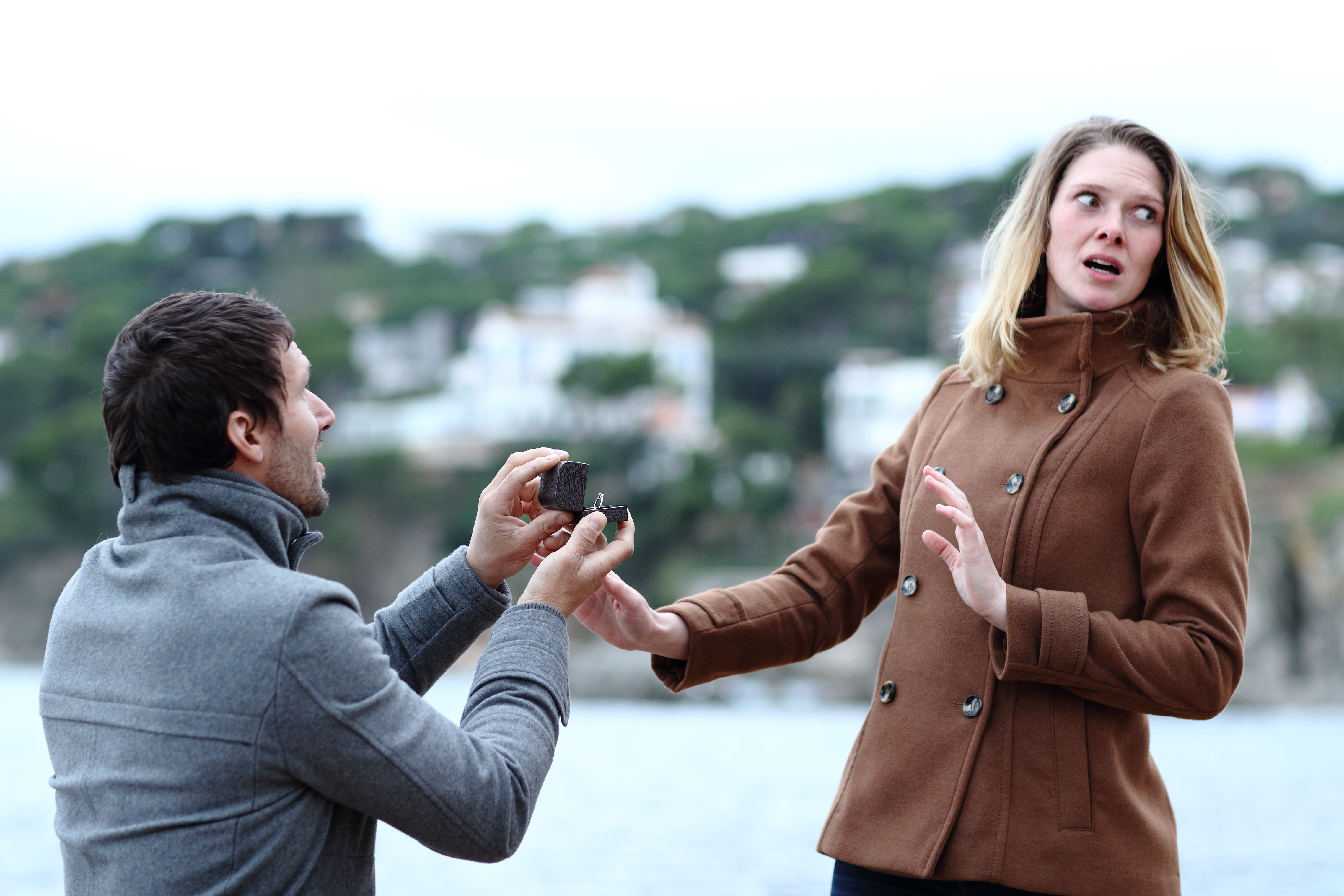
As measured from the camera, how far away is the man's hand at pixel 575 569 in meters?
1.99

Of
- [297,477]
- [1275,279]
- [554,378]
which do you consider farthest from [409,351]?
[297,477]

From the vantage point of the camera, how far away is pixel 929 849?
211 cm

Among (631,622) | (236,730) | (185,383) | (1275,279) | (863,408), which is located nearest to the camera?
(236,730)

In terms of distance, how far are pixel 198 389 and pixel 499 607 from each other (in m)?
0.64

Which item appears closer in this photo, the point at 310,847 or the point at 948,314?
the point at 310,847

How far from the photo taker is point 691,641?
2484 mm

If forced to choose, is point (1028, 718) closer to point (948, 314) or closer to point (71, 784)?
point (71, 784)

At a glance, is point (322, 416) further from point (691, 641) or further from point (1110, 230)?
point (1110, 230)

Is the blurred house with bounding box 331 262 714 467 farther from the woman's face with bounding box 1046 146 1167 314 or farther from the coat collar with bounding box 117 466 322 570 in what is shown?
→ the coat collar with bounding box 117 466 322 570

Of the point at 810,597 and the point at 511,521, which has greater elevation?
the point at 511,521

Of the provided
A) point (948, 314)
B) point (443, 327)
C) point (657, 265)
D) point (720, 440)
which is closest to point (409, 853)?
point (720, 440)

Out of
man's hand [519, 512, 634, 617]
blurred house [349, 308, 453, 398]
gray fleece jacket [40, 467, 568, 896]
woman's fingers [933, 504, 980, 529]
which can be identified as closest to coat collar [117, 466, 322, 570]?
gray fleece jacket [40, 467, 568, 896]

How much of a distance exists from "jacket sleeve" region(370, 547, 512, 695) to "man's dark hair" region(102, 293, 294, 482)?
0.47 m

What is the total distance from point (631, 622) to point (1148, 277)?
99cm
